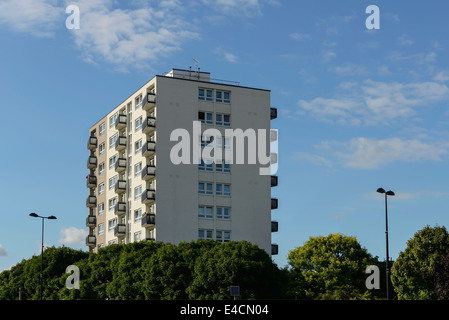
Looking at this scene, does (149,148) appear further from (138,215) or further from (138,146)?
(138,215)

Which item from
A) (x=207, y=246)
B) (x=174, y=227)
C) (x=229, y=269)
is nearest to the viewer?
(x=229, y=269)

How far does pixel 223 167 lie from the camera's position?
89688 millimetres

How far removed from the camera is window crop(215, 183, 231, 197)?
88688mm

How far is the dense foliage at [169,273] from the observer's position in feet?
208

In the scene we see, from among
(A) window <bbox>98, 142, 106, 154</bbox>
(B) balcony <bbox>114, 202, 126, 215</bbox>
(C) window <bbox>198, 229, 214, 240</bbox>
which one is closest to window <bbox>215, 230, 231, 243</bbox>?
(C) window <bbox>198, 229, 214, 240</bbox>

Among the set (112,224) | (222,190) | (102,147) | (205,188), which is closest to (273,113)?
(222,190)

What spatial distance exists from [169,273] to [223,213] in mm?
23794

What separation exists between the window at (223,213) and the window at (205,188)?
257cm

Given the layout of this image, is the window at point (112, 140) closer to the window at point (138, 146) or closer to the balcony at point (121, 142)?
the balcony at point (121, 142)

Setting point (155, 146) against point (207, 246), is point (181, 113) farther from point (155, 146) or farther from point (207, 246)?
point (207, 246)
